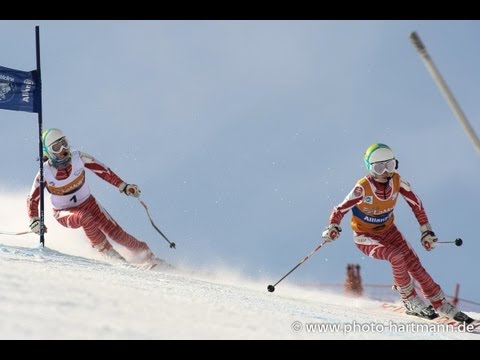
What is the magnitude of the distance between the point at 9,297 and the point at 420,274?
17.6 feet

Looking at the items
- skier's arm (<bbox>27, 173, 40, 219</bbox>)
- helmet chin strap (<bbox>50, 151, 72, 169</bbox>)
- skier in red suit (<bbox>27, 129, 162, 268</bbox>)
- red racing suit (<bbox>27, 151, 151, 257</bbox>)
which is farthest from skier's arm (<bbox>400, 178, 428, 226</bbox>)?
skier's arm (<bbox>27, 173, 40, 219</bbox>)

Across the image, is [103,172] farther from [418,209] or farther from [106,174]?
[418,209]

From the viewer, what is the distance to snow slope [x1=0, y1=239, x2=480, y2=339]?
386 cm

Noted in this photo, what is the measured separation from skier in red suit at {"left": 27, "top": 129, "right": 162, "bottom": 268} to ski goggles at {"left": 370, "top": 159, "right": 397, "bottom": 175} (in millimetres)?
3298

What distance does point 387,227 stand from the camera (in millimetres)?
8656

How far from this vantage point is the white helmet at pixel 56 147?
9055mm

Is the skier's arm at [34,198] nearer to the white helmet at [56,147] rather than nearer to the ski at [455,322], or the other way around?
the white helmet at [56,147]

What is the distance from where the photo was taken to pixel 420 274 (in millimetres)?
8227

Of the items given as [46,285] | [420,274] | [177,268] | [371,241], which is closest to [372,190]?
[371,241]

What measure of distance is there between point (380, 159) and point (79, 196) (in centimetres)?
420

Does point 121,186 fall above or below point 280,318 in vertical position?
above

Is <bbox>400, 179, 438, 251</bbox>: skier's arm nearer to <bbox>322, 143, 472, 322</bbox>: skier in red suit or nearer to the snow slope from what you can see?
<bbox>322, 143, 472, 322</bbox>: skier in red suit

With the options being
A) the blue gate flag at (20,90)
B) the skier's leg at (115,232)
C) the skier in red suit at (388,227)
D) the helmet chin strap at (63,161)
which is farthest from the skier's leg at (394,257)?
the blue gate flag at (20,90)

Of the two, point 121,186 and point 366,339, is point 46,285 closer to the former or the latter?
point 366,339
